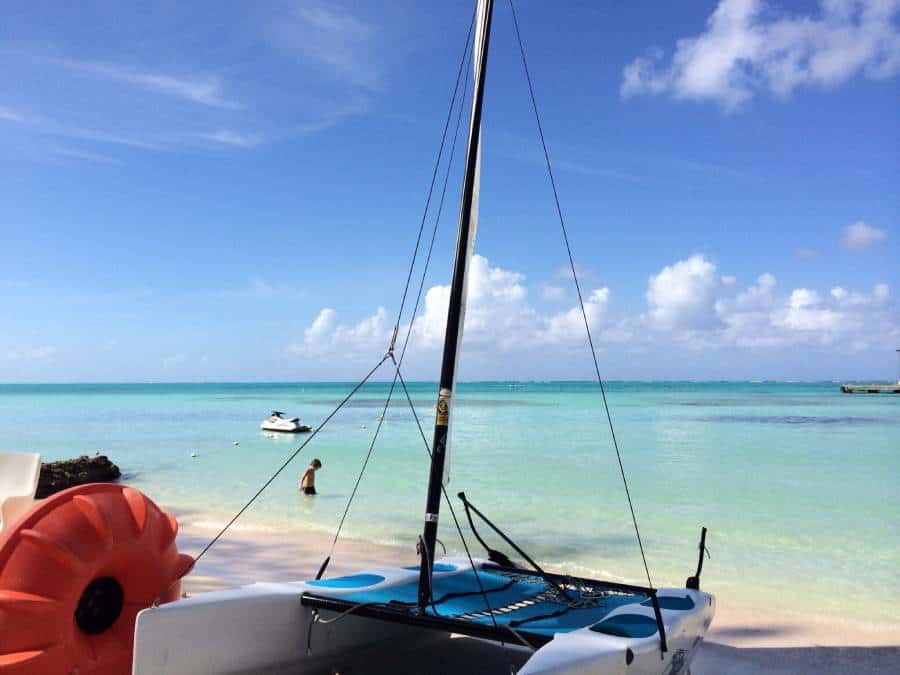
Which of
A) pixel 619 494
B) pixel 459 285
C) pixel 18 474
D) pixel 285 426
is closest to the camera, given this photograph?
pixel 459 285

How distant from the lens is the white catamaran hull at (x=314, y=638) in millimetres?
4062

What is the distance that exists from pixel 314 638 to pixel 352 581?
1.64 ft

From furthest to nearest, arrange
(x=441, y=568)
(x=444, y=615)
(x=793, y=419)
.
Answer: (x=793, y=419) → (x=441, y=568) → (x=444, y=615)

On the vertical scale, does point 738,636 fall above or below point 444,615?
below

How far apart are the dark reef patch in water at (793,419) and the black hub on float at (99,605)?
38.8 metres

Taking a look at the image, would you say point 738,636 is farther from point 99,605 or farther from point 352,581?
point 99,605

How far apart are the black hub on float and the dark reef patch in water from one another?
127 ft

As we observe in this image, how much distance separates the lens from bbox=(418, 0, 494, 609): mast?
16.6 ft

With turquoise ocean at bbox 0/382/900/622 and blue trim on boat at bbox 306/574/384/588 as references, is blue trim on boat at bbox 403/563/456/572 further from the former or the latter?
turquoise ocean at bbox 0/382/900/622

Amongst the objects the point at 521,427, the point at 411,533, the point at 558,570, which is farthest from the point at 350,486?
the point at 521,427

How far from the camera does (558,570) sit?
9.45 m

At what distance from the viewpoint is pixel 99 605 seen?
4281mm

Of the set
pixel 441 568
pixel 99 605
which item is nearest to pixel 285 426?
pixel 441 568

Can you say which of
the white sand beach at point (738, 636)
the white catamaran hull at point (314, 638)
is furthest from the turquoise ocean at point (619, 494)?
the white catamaran hull at point (314, 638)
